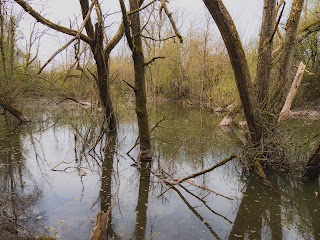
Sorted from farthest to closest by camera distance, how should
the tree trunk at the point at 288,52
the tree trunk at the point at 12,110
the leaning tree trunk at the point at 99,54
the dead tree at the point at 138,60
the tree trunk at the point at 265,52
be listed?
the tree trunk at the point at 12,110 → the leaning tree trunk at the point at 99,54 → the tree trunk at the point at 288,52 → the dead tree at the point at 138,60 → the tree trunk at the point at 265,52

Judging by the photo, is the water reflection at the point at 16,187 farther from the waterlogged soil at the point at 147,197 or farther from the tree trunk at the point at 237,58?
the tree trunk at the point at 237,58

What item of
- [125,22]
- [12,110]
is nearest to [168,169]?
[125,22]

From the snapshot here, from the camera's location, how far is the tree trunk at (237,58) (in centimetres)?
560

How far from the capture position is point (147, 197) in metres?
6.26

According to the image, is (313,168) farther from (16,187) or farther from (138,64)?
(16,187)

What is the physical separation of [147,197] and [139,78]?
2996 millimetres

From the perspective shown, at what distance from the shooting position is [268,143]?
7141 millimetres

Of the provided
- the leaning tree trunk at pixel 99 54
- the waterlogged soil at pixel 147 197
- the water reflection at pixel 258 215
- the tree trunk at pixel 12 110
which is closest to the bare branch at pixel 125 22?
the leaning tree trunk at pixel 99 54

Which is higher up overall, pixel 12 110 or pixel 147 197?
pixel 12 110

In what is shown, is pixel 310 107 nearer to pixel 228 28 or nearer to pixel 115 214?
pixel 228 28

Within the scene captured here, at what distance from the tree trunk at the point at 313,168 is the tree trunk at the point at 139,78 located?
387 cm

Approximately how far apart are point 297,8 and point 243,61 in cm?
286

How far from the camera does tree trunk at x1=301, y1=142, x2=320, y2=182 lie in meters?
6.63

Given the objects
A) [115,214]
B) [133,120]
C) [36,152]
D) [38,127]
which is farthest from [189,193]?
[133,120]
